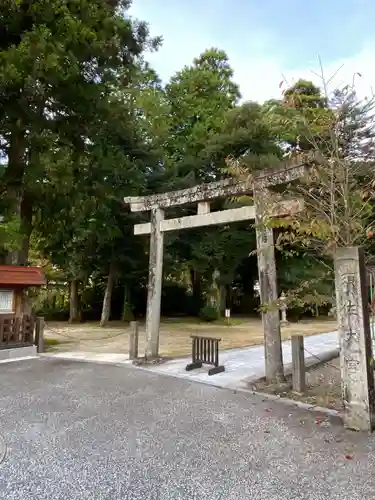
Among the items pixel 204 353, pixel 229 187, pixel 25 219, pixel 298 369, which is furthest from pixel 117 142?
pixel 298 369

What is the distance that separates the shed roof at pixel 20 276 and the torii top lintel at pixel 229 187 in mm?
2953

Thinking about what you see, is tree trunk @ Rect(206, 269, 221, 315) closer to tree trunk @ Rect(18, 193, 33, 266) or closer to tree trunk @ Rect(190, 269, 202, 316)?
tree trunk @ Rect(190, 269, 202, 316)

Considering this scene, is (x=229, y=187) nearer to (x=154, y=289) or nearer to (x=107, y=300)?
(x=154, y=289)

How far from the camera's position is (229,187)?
6.41 meters

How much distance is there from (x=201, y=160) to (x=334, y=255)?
13.4 metres

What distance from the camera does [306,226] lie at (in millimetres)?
3891

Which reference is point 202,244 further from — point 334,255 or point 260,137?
point 334,255

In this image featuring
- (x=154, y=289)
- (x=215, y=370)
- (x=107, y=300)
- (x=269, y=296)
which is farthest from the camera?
(x=107, y=300)

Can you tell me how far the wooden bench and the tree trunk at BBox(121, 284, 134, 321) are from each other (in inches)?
500

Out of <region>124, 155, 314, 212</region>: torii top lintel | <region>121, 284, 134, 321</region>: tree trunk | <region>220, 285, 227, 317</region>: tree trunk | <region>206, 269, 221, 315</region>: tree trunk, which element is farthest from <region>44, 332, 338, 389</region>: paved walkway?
<region>121, 284, 134, 321</region>: tree trunk

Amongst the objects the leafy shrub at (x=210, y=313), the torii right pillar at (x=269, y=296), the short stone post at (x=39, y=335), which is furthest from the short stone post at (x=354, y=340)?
the leafy shrub at (x=210, y=313)

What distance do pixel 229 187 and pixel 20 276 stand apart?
5.31 meters

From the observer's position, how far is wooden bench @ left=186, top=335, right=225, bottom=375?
260 inches

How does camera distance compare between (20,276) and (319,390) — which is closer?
(319,390)
